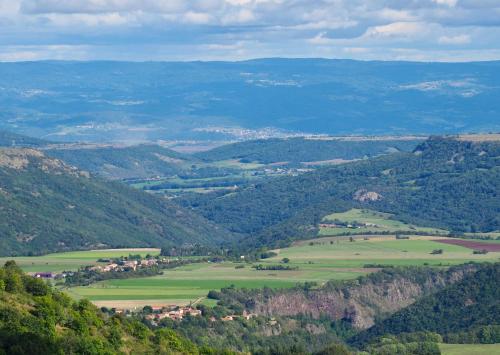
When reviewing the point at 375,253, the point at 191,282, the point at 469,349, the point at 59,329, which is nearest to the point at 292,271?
the point at 191,282

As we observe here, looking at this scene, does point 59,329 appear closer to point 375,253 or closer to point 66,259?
point 375,253

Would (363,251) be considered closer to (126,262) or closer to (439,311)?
(126,262)

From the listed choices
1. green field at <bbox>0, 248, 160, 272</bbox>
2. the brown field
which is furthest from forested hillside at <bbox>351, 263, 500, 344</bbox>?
green field at <bbox>0, 248, 160, 272</bbox>

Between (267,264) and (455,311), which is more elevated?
(267,264)

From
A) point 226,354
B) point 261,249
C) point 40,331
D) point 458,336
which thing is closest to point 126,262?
point 261,249

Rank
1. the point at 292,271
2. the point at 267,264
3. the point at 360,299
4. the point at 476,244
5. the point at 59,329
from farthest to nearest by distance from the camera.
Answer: the point at 476,244 → the point at 267,264 → the point at 292,271 → the point at 360,299 → the point at 59,329

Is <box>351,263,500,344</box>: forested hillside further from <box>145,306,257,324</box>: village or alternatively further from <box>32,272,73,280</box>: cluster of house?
<box>32,272,73,280</box>: cluster of house

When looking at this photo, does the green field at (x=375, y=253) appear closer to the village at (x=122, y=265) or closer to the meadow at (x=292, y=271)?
the meadow at (x=292, y=271)
